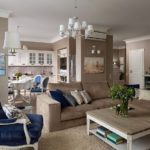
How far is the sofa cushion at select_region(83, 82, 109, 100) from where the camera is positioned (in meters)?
4.54

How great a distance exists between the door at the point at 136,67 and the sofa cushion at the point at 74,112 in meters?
5.57

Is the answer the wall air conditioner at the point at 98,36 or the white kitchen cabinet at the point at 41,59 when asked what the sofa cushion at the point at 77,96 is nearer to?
the wall air conditioner at the point at 98,36

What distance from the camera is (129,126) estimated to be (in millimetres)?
2451

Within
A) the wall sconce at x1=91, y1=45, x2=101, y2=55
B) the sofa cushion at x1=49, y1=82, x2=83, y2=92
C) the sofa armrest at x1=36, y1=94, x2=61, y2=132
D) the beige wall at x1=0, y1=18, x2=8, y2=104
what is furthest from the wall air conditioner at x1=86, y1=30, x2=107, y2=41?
the sofa armrest at x1=36, y1=94, x2=61, y2=132

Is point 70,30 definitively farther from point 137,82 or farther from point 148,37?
point 137,82

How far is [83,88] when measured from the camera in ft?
14.8

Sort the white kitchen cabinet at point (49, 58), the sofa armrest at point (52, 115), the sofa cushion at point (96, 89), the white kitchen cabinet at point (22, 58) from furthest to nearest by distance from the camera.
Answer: the white kitchen cabinet at point (49, 58) < the white kitchen cabinet at point (22, 58) < the sofa cushion at point (96, 89) < the sofa armrest at point (52, 115)

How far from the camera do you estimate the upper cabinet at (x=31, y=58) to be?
8289 mm

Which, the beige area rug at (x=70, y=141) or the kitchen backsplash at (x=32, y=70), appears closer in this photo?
the beige area rug at (x=70, y=141)

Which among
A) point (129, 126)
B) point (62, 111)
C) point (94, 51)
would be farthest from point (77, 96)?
point (94, 51)

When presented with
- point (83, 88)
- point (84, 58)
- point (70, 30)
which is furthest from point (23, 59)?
point (70, 30)

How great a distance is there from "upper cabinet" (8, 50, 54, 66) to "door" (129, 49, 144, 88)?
4.36m

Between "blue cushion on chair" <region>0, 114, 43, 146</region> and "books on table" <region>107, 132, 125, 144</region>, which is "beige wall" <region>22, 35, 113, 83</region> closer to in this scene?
"books on table" <region>107, 132, 125, 144</region>

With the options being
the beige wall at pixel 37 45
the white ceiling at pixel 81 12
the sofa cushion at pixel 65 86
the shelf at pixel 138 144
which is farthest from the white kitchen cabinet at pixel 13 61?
A: the shelf at pixel 138 144
